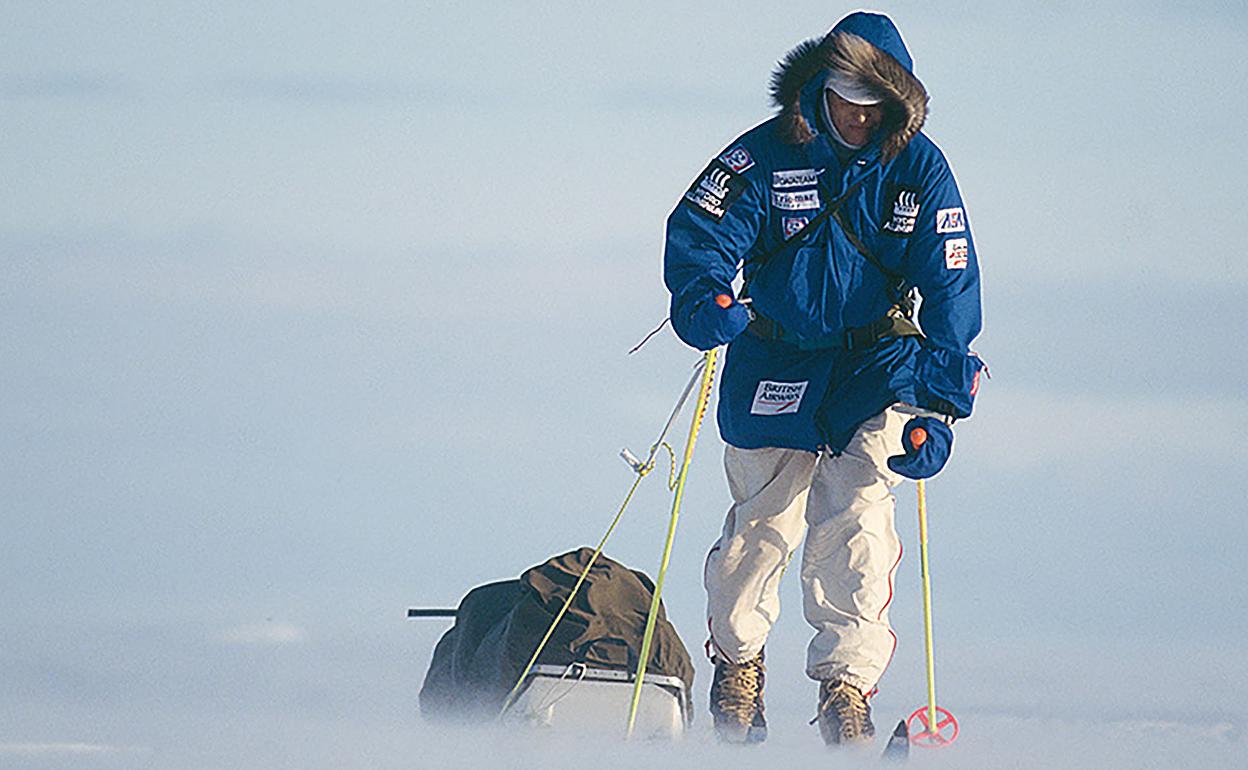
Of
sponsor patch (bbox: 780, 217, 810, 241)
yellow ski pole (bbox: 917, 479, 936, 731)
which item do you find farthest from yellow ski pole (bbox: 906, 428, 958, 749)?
sponsor patch (bbox: 780, 217, 810, 241)

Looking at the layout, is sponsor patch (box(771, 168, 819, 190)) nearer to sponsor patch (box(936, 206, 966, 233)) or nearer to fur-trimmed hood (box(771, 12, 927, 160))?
fur-trimmed hood (box(771, 12, 927, 160))

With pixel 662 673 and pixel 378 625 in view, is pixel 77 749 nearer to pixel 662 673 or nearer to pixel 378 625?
pixel 662 673

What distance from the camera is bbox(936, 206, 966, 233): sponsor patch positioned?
6309 mm

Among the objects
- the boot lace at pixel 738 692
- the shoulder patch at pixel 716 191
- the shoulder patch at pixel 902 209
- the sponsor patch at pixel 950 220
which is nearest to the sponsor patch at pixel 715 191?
the shoulder patch at pixel 716 191

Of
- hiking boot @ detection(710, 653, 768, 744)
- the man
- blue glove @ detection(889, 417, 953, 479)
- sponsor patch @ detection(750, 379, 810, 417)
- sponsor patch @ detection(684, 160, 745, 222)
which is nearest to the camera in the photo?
blue glove @ detection(889, 417, 953, 479)

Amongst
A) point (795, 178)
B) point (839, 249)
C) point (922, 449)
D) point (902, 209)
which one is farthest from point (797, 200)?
point (922, 449)

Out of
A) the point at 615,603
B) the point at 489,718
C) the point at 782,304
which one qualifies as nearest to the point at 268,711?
the point at 489,718

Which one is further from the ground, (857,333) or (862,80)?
(862,80)

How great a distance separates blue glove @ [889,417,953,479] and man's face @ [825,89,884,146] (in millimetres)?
751

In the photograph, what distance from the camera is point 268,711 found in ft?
23.0

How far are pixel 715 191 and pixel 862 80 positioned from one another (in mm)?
483

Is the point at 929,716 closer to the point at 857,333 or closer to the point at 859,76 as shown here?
the point at 857,333

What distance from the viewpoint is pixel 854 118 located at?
6.36 m

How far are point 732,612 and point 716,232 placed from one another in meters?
1.06
